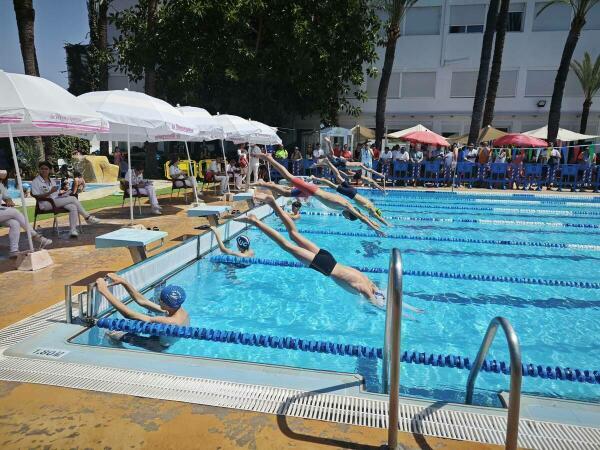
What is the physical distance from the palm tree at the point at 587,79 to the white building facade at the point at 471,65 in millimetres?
760

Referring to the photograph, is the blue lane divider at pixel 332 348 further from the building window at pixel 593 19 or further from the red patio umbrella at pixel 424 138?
the building window at pixel 593 19

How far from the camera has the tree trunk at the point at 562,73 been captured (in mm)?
18062

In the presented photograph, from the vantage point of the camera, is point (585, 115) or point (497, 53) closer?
point (497, 53)

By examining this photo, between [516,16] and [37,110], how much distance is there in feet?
88.8

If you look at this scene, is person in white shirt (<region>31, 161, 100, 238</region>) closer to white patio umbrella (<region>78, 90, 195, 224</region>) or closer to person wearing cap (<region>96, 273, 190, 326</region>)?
white patio umbrella (<region>78, 90, 195, 224</region>)

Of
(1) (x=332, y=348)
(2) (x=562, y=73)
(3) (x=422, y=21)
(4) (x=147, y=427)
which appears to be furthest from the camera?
(3) (x=422, y=21)

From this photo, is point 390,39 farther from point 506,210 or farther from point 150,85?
point 506,210

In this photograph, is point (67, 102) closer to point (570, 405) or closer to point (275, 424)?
point (275, 424)

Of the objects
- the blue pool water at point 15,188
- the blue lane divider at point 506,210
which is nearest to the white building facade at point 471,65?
the blue lane divider at point 506,210

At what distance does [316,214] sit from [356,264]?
4.34 m

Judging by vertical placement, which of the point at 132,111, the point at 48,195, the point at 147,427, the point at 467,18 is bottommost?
the point at 147,427

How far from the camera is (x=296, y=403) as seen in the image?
8.95 ft

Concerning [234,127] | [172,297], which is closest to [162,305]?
[172,297]

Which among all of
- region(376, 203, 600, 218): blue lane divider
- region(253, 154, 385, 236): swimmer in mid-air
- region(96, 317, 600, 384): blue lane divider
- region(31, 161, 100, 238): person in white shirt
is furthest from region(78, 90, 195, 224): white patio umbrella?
region(376, 203, 600, 218): blue lane divider
